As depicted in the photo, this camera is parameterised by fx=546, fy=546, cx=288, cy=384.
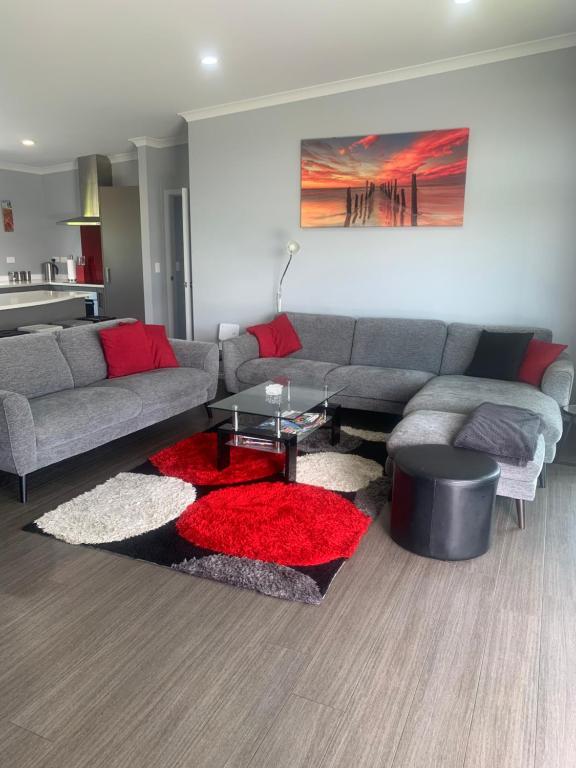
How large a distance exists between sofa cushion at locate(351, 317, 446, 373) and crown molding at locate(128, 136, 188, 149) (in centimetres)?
357

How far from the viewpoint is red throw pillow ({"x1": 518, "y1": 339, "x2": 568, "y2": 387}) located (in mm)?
3918

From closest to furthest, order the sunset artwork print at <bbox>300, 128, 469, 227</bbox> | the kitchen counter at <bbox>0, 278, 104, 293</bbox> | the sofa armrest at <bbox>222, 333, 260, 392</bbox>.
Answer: the sunset artwork print at <bbox>300, 128, 469, 227</bbox>, the sofa armrest at <bbox>222, 333, 260, 392</bbox>, the kitchen counter at <bbox>0, 278, 104, 293</bbox>

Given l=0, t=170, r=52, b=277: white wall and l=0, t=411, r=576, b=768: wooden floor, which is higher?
l=0, t=170, r=52, b=277: white wall

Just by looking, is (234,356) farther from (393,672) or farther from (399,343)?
(393,672)

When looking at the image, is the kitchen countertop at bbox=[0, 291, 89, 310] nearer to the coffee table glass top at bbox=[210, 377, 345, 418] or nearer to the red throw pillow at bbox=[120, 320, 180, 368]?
the red throw pillow at bbox=[120, 320, 180, 368]

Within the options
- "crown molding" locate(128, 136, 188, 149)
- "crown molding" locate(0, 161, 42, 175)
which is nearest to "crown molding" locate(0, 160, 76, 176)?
"crown molding" locate(0, 161, 42, 175)

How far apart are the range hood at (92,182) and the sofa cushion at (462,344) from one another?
222 inches

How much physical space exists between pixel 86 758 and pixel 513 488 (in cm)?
214

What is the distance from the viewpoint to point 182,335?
24.5 ft

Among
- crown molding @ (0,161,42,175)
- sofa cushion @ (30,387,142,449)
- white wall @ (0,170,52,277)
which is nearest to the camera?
sofa cushion @ (30,387,142,449)

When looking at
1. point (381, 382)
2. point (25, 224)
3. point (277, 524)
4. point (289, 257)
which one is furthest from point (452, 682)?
point (25, 224)

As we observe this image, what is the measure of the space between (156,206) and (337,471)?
16.3 feet

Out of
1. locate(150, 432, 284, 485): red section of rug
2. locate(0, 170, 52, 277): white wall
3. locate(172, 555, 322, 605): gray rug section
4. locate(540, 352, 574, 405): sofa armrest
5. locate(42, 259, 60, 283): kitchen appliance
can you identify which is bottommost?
locate(172, 555, 322, 605): gray rug section

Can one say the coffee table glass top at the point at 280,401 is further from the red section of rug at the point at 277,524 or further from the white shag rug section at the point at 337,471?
the red section of rug at the point at 277,524
